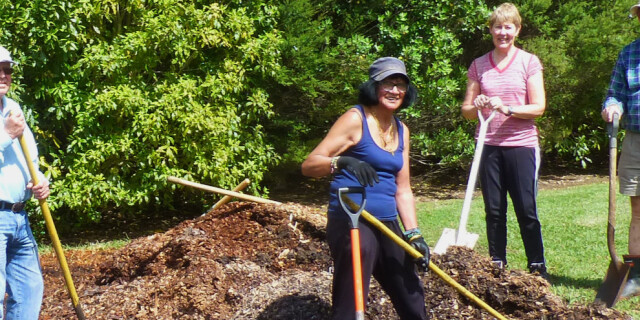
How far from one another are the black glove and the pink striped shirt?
7.05ft

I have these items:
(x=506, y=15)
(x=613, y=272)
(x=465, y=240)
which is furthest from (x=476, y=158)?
(x=613, y=272)

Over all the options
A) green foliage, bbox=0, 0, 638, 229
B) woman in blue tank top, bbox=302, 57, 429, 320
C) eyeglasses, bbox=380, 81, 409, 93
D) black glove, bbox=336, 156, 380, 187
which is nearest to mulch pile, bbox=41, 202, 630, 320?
woman in blue tank top, bbox=302, 57, 429, 320

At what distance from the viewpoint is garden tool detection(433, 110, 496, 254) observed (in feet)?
17.7

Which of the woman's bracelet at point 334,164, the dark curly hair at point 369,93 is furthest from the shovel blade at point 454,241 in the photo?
the woman's bracelet at point 334,164

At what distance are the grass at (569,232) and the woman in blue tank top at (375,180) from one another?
187cm

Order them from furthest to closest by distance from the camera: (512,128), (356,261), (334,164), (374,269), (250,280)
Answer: (512,128) < (250,280) < (374,269) < (334,164) < (356,261)

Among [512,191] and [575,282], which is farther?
[575,282]

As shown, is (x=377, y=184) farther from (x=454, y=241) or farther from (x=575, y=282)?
(x=575, y=282)

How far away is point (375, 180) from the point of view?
352cm

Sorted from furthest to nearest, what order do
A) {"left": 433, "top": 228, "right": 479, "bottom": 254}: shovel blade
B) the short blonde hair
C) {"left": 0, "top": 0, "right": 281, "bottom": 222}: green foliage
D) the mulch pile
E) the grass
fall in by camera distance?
{"left": 0, "top": 0, "right": 281, "bottom": 222}: green foliage < the grass < {"left": 433, "top": 228, "right": 479, "bottom": 254}: shovel blade < the short blonde hair < the mulch pile

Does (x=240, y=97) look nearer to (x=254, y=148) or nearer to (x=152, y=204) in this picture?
(x=254, y=148)

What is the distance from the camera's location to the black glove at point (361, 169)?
137 inches

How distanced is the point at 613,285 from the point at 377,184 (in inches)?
90.8

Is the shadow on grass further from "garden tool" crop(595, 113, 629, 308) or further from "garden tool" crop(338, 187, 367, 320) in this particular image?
"garden tool" crop(338, 187, 367, 320)
